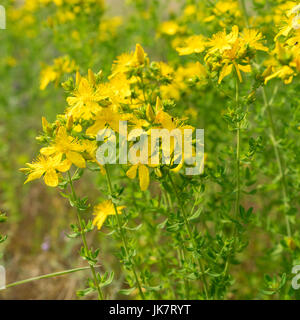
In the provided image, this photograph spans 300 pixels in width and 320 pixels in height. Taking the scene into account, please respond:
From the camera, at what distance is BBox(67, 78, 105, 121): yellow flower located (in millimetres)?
1504

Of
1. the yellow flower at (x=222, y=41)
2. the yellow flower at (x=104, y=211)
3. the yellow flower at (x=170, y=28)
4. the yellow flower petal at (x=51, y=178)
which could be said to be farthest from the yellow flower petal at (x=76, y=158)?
the yellow flower at (x=170, y=28)

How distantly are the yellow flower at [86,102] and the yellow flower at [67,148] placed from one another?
0.09m

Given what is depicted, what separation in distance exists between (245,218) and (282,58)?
0.75 m

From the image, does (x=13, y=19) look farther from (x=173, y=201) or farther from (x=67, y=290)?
(x=173, y=201)

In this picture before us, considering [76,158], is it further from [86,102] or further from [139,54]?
[139,54]

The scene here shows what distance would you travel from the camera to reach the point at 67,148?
150 centimetres

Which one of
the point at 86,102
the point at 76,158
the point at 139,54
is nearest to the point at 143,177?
the point at 76,158

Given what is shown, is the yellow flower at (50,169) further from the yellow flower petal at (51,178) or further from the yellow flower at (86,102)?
the yellow flower at (86,102)

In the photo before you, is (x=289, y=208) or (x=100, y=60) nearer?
(x=289, y=208)

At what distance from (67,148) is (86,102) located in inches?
7.9

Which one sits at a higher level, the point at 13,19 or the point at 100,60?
the point at 13,19

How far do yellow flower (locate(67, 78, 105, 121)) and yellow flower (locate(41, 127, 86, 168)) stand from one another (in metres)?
0.09
